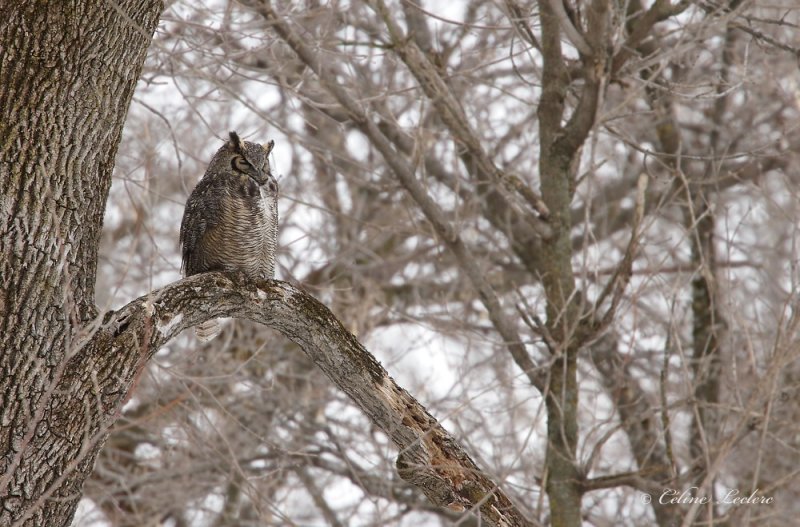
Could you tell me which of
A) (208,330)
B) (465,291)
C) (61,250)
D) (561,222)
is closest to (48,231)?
(61,250)

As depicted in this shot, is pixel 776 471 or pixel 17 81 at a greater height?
pixel 776 471

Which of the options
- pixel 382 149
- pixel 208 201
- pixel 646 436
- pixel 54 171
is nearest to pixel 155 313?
pixel 54 171

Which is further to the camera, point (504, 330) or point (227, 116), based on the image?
point (227, 116)

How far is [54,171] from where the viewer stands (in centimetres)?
293

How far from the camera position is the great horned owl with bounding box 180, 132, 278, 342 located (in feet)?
13.5

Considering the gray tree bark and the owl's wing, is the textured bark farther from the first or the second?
the gray tree bark

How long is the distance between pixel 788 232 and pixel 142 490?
19.6 feet

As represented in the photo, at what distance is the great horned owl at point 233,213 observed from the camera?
162 inches

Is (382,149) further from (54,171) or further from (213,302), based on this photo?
(54,171)

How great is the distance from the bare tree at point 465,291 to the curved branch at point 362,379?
0.01 m

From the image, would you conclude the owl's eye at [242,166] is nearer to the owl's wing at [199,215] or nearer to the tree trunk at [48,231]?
the owl's wing at [199,215]

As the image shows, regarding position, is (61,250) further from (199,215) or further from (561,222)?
(561,222)

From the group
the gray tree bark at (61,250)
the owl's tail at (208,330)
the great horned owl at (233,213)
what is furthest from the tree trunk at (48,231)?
the owl's tail at (208,330)

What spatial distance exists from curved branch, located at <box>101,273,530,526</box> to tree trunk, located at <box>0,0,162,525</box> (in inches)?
18.1
